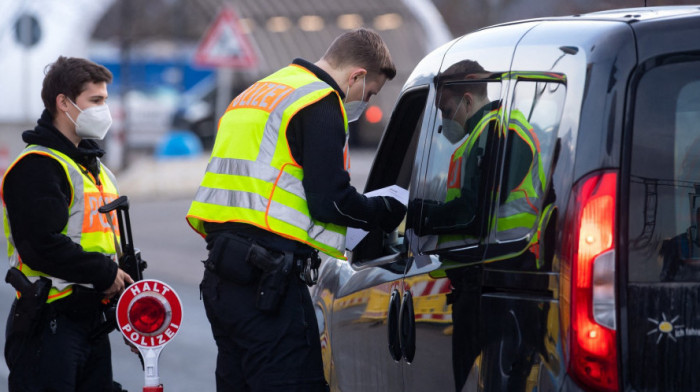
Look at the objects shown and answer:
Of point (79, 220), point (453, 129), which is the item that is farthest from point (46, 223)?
point (453, 129)

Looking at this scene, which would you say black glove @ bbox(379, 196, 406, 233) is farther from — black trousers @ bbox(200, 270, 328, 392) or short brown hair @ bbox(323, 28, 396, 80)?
short brown hair @ bbox(323, 28, 396, 80)

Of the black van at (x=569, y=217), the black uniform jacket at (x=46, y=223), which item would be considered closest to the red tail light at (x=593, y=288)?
the black van at (x=569, y=217)

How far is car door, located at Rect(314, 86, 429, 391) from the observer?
3871mm

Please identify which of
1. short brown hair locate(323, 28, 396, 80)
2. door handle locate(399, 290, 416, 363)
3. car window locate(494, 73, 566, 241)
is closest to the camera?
car window locate(494, 73, 566, 241)

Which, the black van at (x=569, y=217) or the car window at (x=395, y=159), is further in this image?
the car window at (x=395, y=159)

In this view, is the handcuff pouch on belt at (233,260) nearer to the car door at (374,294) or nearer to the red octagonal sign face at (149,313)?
the red octagonal sign face at (149,313)

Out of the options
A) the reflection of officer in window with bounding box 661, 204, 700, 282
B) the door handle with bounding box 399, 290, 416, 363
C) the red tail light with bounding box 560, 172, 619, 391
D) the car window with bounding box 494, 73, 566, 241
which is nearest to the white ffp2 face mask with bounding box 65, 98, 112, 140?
the door handle with bounding box 399, 290, 416, 363

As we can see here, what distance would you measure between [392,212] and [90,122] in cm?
136

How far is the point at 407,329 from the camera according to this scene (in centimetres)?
369

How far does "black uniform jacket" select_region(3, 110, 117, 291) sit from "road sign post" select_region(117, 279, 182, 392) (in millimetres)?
517

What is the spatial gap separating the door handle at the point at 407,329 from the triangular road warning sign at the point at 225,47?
1474 cm

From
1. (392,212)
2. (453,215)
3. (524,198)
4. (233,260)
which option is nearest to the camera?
(524,198)

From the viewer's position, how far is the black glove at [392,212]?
153 inches

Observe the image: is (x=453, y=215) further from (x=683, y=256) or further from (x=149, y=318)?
(x=149, y=318)
